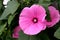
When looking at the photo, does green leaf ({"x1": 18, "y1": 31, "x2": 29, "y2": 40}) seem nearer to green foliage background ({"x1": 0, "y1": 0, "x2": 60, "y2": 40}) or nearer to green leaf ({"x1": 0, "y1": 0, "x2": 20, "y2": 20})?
green foliage background ({"x1": 0, "y1": 0, "x2": 60, "y2": 40})

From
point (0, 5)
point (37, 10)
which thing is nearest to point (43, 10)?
point (37, 10)

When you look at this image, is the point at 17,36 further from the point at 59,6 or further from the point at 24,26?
the point at 59,6

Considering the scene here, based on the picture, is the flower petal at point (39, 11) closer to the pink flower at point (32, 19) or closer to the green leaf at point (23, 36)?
the pink flower at point (32, 19)

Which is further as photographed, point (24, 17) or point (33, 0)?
point (33, 0)

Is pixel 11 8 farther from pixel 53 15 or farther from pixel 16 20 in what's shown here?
pixel 53 15

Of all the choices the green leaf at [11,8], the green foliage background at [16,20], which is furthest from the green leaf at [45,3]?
the green leaf at [11,8]

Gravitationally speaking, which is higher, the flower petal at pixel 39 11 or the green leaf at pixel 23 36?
the flower petal at pixel 39 11
